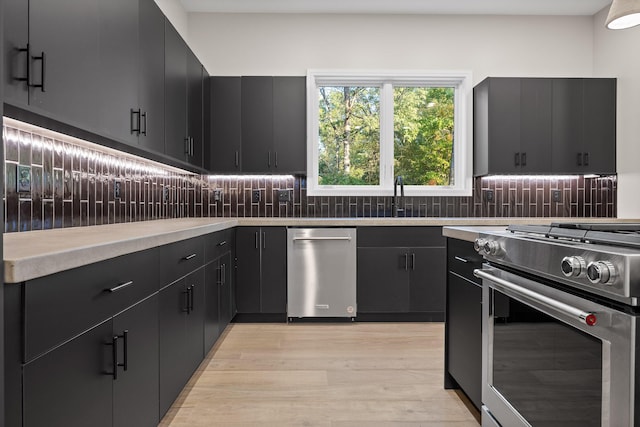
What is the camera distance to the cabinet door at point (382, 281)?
3.87 metres

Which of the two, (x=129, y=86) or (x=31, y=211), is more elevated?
(x=129, y=86)

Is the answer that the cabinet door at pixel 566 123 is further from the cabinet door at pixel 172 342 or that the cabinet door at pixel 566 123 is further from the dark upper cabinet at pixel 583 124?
the cabinet door at pixel 172 342

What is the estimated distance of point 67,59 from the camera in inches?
69.3

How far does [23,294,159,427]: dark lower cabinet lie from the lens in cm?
107

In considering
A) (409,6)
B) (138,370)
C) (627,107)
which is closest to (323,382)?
(138,370)

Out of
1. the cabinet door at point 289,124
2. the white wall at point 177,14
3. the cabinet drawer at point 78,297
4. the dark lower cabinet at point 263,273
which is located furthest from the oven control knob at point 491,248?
the white wall at point 177,14

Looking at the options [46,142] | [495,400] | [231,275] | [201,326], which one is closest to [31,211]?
[46,142]

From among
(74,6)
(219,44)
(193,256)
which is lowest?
(193,256)

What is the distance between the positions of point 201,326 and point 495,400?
5.43ft

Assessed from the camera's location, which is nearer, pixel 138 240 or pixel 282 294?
pixel 138 240

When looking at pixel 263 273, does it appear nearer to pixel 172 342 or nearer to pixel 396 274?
pixel 396 274

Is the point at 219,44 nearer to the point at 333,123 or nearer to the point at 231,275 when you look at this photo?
the point at 333,123

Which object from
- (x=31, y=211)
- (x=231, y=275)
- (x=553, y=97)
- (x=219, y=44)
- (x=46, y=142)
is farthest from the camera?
(x=219, y=44)

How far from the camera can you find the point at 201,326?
2695 millimetres
